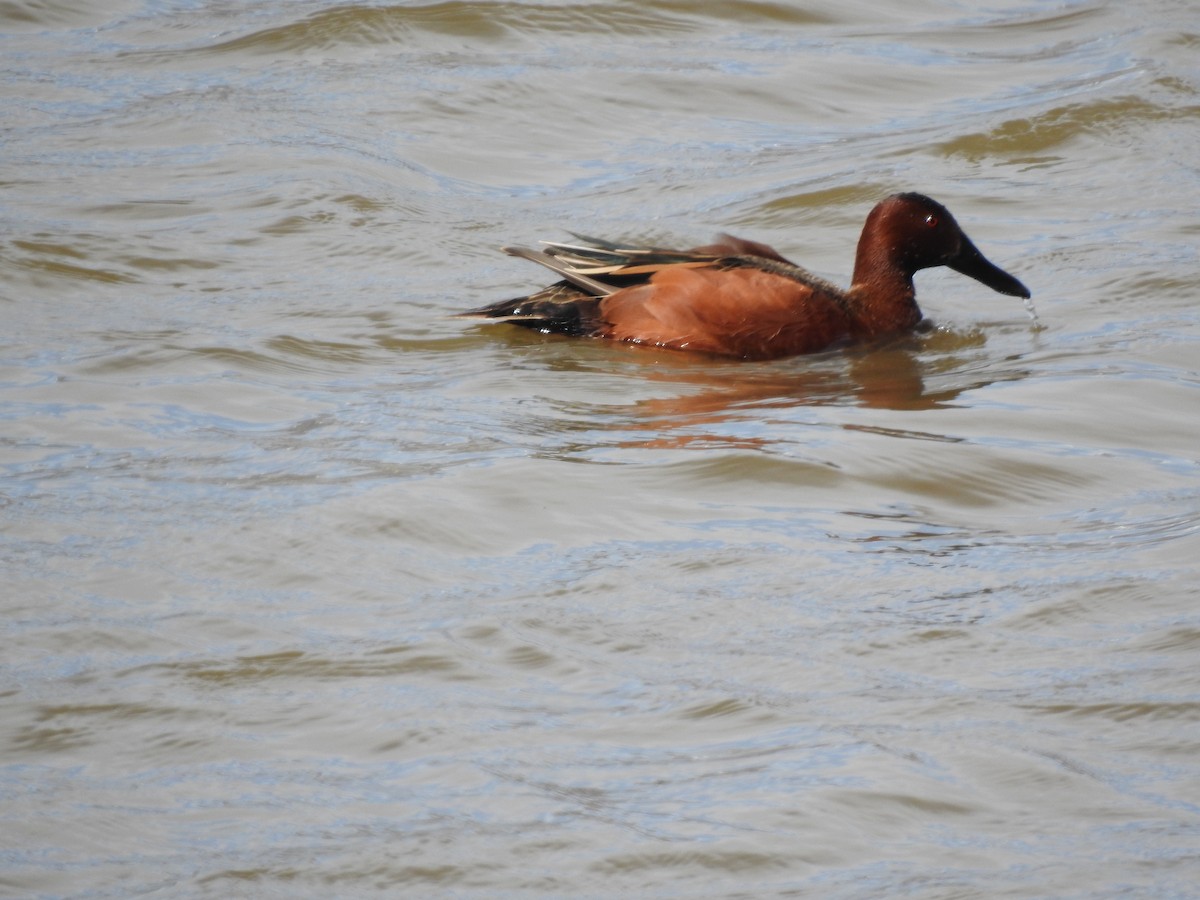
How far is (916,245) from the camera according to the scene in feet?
28.8

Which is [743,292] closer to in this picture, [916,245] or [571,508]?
[916,245]

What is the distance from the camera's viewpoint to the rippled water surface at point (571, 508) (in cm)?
404

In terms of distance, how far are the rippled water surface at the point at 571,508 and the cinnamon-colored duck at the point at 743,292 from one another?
0.13 m

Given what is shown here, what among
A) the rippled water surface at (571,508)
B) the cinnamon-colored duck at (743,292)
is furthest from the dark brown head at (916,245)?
the rippled water surface at (571,508)

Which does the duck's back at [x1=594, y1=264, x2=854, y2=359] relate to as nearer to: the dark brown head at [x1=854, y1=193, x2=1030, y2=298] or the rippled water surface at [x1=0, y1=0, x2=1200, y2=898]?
the rippled water surface at [x1=0, y1=0, x2=1200, y2=898]

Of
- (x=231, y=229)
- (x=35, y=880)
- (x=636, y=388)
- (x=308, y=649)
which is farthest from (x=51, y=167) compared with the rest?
(x=35, y=880)

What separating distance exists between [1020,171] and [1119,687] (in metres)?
7.22

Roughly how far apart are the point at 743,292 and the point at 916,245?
1.12 m

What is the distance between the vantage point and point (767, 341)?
27.0 ft

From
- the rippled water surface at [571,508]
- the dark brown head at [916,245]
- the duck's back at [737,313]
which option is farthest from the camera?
the dark brown head at [916,245]

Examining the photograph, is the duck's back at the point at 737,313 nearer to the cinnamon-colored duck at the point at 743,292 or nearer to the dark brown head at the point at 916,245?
→ the cinnamon-colored duck at the point at 743,292

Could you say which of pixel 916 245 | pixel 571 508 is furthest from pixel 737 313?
pixel 571 508

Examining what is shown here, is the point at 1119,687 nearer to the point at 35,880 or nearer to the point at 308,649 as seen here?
the point at 308,649

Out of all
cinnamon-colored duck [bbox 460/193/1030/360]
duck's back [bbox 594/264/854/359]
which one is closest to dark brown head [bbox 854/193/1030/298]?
cinnamon-colored duck [bbox 460/193/1030/360]
